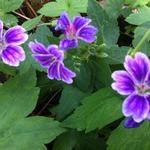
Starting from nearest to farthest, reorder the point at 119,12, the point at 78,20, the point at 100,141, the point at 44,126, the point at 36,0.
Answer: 1. the point at 78,20
2. the point at 44,126
3. the point at 100,141
4. the point at 119,12
5. the point at 36,0

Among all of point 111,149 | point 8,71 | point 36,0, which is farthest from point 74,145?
point 36,0

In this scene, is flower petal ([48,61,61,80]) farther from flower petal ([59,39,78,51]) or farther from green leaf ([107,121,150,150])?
green leaf ([107,121,150,150])

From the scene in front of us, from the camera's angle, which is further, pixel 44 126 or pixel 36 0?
pixel 36 0

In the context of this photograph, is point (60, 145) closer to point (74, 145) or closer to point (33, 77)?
point (74, 145)

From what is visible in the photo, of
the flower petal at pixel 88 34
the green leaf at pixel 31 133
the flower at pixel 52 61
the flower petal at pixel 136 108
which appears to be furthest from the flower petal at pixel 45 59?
the flower petal at pixel 136 108

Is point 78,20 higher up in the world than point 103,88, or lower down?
higher up

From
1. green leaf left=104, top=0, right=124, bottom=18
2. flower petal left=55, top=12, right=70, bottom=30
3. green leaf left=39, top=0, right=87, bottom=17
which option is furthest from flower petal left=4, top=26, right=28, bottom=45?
green leaf left=104, top=0, right=124, bottom=18

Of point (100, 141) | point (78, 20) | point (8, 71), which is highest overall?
point (78, 20)

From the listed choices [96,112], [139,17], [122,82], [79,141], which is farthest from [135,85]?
[139,17]
